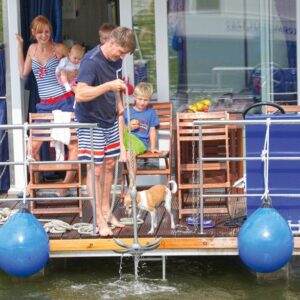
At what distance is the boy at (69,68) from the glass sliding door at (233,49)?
0.91 metres

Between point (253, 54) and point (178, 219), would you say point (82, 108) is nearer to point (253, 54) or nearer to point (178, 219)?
point (178, 219)

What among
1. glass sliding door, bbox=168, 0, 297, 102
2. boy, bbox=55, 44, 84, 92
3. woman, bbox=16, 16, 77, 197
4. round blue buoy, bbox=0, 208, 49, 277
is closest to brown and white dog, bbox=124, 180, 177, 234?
round blue buoy, bbox=0, 208, 49, 277

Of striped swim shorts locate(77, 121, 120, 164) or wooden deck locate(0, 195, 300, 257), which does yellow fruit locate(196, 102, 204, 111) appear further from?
wooden deck locate(0, 195, 300, 257)

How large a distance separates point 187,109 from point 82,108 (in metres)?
1.91

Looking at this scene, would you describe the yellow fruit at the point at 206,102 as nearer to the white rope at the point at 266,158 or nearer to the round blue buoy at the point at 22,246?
the white rope at the point at 266,158

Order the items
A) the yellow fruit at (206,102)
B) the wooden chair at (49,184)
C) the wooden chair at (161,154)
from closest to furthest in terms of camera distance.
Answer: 1. the wooden chair at (49,184)
2. the wooden chair at (161,154)
3. the yellow fruit at (206,102)

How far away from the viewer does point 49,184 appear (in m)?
6.60

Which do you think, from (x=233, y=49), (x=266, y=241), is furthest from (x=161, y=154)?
(x=266, y=241)

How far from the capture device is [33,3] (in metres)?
7.80

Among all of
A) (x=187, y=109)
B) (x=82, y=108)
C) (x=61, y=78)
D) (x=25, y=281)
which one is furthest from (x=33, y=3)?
(x=25, y=281)

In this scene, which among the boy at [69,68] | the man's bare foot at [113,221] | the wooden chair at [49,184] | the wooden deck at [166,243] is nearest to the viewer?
the wooden deck at [166,243]

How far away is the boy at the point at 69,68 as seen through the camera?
7219 mm

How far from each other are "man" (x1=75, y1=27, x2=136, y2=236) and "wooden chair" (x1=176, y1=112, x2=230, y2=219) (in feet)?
2.12

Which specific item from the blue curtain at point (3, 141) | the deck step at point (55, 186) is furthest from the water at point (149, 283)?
the blue curtain at point (3, 141)
